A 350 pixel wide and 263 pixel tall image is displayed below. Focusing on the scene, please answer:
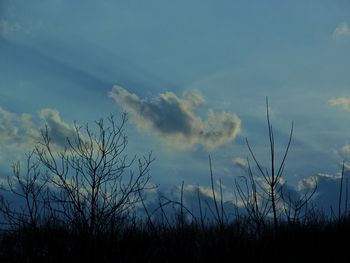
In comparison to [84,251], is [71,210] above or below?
above

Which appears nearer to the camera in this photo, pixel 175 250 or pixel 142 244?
pixel 175 250

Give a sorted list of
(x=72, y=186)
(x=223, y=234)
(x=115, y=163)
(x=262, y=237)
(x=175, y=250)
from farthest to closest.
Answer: (x=115, y=163) < (x=72, y=186) < (x=262, y=237) < (x=223, y=234) < (x=175, y=250)

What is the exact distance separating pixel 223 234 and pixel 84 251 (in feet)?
7.72

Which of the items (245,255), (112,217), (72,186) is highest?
(72,186)

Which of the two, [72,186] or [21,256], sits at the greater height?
[72,186]

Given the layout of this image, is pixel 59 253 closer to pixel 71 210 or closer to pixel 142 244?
pixel 71 210

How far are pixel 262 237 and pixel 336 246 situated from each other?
47.8 inches

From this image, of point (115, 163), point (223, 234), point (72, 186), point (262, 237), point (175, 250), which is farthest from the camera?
point (115, 163)

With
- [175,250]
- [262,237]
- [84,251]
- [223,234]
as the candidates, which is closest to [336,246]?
[262,237]

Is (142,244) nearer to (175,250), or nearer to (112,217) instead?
(112,217)

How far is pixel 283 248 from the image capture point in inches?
295

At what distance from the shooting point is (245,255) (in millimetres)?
6973

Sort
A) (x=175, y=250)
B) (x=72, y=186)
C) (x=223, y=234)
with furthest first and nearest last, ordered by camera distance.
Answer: (x=72, y=186)
(x=223, y=234)
(x=175, y=250)

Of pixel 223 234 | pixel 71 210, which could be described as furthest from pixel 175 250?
pixel 71 210
